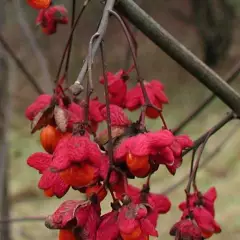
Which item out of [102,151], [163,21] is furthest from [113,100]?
[163,21]

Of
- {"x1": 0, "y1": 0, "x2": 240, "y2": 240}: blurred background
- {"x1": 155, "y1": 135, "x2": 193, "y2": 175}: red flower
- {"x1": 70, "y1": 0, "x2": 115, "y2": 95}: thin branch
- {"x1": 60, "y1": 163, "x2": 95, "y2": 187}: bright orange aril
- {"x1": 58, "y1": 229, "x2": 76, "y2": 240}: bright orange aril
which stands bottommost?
{"x1": 0, "y1": 0, "x2": 240, "y2": 240}: blurred background

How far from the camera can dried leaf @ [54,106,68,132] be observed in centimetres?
65

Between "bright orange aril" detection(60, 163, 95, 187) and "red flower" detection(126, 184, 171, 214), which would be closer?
"bright orange aril" detection(60, 163, 95, 187)

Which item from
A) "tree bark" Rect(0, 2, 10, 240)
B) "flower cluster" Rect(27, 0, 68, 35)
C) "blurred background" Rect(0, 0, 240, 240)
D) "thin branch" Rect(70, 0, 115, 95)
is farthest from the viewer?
"blurred background" Rect(0, 0, 240, 240)

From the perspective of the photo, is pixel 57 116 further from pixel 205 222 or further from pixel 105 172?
pixel 205 222

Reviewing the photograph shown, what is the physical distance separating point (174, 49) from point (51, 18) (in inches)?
9.7

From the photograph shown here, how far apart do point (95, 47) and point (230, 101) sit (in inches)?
12.8

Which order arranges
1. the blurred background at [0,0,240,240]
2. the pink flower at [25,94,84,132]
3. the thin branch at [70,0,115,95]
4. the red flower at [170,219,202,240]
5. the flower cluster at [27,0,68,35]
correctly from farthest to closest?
the blurred background at [0,0,240,240], the flower cluster at [27,0,68,35], the red flower at [170,219,202,240], the pink flower at [25,94,84,132], the thin branch at [70,0,115,95]

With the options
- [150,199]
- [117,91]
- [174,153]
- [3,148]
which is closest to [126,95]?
[117,91]

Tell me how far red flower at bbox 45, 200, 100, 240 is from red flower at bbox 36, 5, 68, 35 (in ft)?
1.49

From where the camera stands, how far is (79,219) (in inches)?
22.7

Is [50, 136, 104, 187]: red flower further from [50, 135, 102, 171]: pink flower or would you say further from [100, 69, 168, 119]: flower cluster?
[100, 69, 168, 119]: flower cluster

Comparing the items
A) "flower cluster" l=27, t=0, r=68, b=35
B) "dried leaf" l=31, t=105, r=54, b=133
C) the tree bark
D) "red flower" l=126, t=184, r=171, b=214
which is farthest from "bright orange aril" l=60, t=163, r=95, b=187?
the tree bark

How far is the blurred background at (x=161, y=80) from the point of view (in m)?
3.44
